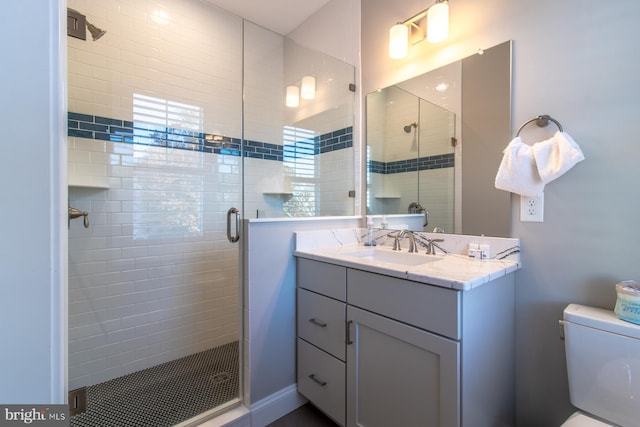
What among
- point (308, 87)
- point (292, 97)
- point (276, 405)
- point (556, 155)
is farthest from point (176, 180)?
point (556, 155)

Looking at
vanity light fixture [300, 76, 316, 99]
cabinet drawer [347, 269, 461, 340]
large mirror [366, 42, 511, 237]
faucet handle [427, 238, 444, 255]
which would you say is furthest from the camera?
vanity light fixture [300, 76, 316, 99]

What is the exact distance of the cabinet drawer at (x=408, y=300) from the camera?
1.01 meters

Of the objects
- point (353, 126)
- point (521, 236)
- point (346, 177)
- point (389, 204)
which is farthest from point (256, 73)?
point (521, 236)

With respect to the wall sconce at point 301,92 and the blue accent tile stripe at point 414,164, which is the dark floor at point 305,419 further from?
the wall sconce at point 301,92

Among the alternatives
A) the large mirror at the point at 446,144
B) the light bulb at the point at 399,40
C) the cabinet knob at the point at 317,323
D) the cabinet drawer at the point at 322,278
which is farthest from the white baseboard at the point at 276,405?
the light bulb at the point at 399,40

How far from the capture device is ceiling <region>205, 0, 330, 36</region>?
2.25m

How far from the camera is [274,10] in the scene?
7.69ft

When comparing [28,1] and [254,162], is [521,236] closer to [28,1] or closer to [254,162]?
[28,1]

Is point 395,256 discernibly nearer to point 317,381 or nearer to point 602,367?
point 317,381

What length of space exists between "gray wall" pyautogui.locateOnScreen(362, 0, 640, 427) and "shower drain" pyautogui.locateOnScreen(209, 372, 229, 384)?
168cm

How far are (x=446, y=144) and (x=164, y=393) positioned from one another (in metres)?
2.26

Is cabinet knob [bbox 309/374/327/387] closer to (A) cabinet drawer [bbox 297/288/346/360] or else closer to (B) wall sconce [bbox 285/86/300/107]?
(A) cabinet drawer [bbox 297/288/346/360]

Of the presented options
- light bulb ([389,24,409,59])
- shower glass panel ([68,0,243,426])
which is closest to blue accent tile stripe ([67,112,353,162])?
shower glass panel ([68,0,243,426])

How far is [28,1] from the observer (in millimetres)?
502
